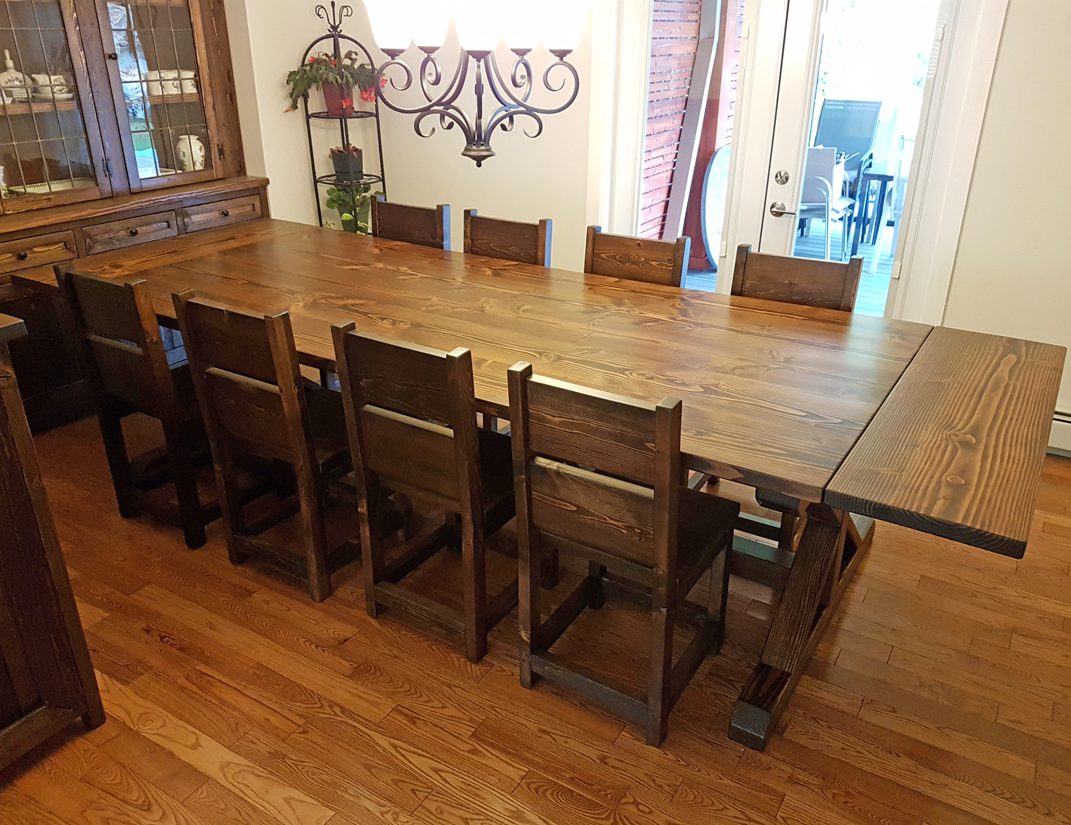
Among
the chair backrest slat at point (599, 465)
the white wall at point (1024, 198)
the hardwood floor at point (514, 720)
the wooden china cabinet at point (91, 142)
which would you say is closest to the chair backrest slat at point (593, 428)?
the chair backrest slat at point (599, 465)

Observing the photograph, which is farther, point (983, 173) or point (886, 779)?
point (983, 173)

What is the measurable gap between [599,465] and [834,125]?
95.1 inches

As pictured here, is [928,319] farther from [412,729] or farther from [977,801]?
[412,729]

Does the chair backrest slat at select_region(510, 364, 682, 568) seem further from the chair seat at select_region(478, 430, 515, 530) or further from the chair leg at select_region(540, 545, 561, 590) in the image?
the chair leg at select_region(540, 545, 561, 590)

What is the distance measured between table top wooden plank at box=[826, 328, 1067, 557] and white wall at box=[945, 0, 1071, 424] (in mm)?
1144

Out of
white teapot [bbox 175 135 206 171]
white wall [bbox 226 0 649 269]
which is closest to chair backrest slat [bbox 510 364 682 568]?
white wall [bbox 226 0 649 269]

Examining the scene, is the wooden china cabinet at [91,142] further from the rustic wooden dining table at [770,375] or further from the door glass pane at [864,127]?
the door glass pane at [864,127]

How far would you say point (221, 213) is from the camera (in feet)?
12.7

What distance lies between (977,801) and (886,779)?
181 mm

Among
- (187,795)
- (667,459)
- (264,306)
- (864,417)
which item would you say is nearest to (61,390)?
(264,306)

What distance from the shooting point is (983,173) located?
2986 millimetres

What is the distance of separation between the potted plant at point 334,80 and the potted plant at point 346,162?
0.18 m

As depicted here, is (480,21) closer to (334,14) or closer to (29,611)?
(29,611)

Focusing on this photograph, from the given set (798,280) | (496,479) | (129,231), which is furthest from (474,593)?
(129,231)
